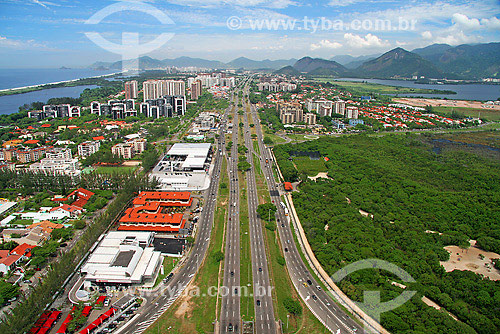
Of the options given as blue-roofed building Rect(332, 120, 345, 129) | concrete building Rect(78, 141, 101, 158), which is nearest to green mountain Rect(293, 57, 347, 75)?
blue-roofed building Rect(332, 120, 345, 129)

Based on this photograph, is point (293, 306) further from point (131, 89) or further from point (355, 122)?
point (131, 89)

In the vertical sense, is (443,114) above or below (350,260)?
above

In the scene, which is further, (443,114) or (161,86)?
(161,86)

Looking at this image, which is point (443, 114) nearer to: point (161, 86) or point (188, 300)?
point (161, 86)

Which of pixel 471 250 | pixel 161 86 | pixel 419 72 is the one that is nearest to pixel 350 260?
pixel 471 250

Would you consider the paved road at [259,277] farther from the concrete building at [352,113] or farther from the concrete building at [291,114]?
the concrete building at [352,113]

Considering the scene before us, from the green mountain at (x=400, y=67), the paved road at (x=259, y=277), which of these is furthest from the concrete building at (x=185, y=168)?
the green mountain at (x=400, y=67)
